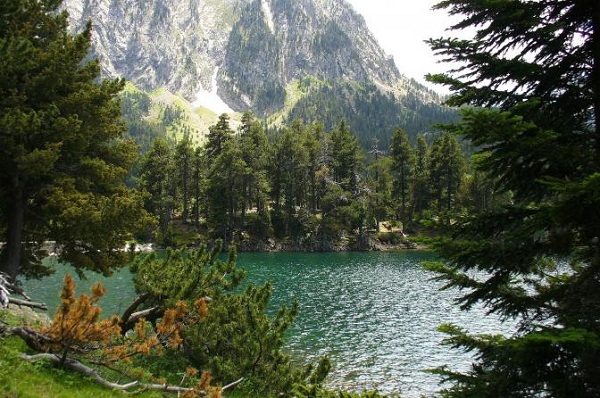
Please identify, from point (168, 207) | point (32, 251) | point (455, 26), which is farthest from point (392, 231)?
point (455, 26)

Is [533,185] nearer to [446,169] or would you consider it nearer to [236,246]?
[236,246]

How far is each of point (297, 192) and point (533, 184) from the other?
269 ft

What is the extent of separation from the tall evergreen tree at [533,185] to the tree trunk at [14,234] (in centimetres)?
1527

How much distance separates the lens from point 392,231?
83812 millimetres

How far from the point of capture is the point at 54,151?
15.2 m

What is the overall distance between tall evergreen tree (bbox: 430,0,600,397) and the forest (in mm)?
28

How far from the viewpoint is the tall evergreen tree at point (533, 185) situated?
18.6 ft

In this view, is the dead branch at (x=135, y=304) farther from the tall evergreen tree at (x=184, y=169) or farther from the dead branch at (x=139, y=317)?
the tall evergreen tree at (x=184, y=169)

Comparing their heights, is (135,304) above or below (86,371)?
above

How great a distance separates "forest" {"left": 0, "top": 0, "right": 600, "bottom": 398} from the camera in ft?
19.5

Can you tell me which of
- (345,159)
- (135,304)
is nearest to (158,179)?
(345,159)

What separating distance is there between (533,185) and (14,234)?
16896 mm

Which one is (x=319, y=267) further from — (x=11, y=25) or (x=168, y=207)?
(x=11, y=25)

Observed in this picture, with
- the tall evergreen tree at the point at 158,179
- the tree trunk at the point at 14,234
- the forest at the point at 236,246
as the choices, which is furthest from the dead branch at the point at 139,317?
the tall evergreen tree at the point at 158,179
